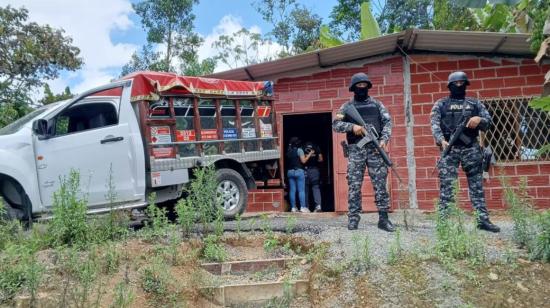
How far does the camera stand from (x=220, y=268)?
484 cm

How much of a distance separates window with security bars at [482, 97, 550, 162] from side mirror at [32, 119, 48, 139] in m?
6.78

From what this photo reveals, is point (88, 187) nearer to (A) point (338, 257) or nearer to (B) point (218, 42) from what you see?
(A) point (338, 257)

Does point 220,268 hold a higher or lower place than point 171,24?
lower

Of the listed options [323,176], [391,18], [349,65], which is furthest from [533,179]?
[391,18]

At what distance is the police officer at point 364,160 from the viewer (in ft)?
19.1

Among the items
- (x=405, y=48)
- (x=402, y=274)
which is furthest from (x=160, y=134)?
(x=405, y=48)

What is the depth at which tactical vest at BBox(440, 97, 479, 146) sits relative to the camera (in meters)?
5.74

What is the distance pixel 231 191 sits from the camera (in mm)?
7230

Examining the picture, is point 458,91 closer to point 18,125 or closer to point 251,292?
point 251,292

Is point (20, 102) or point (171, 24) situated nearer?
point (20, 102)

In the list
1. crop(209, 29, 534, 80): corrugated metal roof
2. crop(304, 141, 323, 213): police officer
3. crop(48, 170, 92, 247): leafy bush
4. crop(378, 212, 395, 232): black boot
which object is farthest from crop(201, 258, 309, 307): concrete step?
crop(304, 141, 323, 213): police officer

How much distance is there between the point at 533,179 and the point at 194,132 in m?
5.70

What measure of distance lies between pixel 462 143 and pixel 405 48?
12.3ft

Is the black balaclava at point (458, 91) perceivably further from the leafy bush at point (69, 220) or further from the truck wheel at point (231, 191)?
the leafy bush at point (69, 220)
